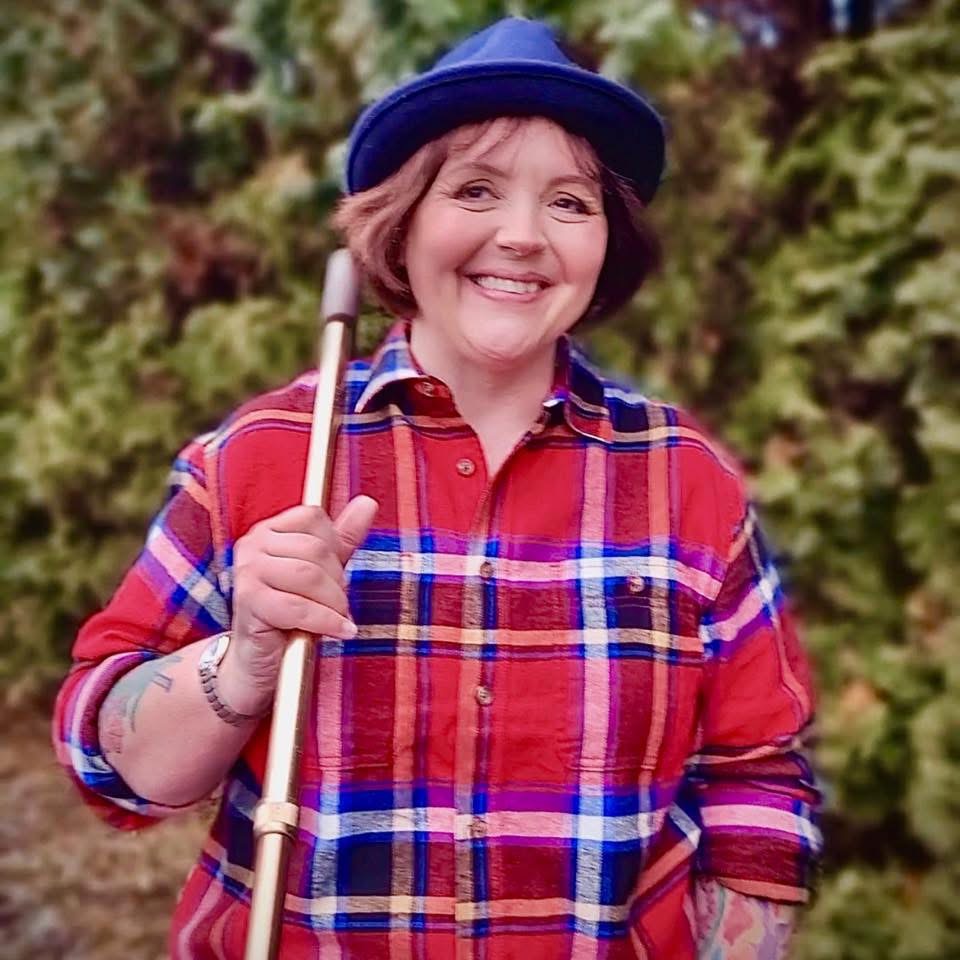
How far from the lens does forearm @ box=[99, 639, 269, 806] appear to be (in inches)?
47.8

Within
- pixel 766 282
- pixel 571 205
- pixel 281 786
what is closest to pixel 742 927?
pixel 281 786

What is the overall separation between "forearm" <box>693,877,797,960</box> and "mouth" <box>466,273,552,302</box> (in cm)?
81

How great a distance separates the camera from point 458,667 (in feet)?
4.26

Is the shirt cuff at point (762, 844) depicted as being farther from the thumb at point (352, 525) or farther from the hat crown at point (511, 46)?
the hat crown at point (511, 46)

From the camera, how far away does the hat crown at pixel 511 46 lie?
4.26 feet

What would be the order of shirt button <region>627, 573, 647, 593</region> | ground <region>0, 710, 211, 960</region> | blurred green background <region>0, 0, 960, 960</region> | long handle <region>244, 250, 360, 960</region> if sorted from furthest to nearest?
ground <region>0, 710, 211, 960</region>, blurred green background <region>0, 0, 960, 960</region>, shirt button <region>627, 573, 647, 593</region>, long handle <region>244, 250, 360, 960</region>

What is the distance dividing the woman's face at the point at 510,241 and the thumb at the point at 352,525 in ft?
0.95

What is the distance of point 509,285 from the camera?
131 centimetres

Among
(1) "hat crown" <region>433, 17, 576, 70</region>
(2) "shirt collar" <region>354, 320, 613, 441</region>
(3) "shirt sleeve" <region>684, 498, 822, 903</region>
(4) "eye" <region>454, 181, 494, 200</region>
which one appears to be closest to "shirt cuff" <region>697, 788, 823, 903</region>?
(3) "shirt sleeve" <region>684, 498, 822, 903</region>

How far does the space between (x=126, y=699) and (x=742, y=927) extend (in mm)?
837

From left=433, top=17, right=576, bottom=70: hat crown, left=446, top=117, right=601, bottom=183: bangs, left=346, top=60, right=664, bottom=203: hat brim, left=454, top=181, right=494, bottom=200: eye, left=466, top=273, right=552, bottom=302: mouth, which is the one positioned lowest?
left=466, top=273, right=552, bottom=302: mouth

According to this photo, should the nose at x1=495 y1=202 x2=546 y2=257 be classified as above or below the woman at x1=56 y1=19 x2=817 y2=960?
above

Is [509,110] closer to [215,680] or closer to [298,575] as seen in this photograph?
[298,575]

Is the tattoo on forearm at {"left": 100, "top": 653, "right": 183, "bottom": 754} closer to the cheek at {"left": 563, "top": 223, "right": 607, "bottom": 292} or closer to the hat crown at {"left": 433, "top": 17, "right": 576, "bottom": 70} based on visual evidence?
the cheek at {"left": 563, "top": 223, "right": 607, "bottom": 292}
